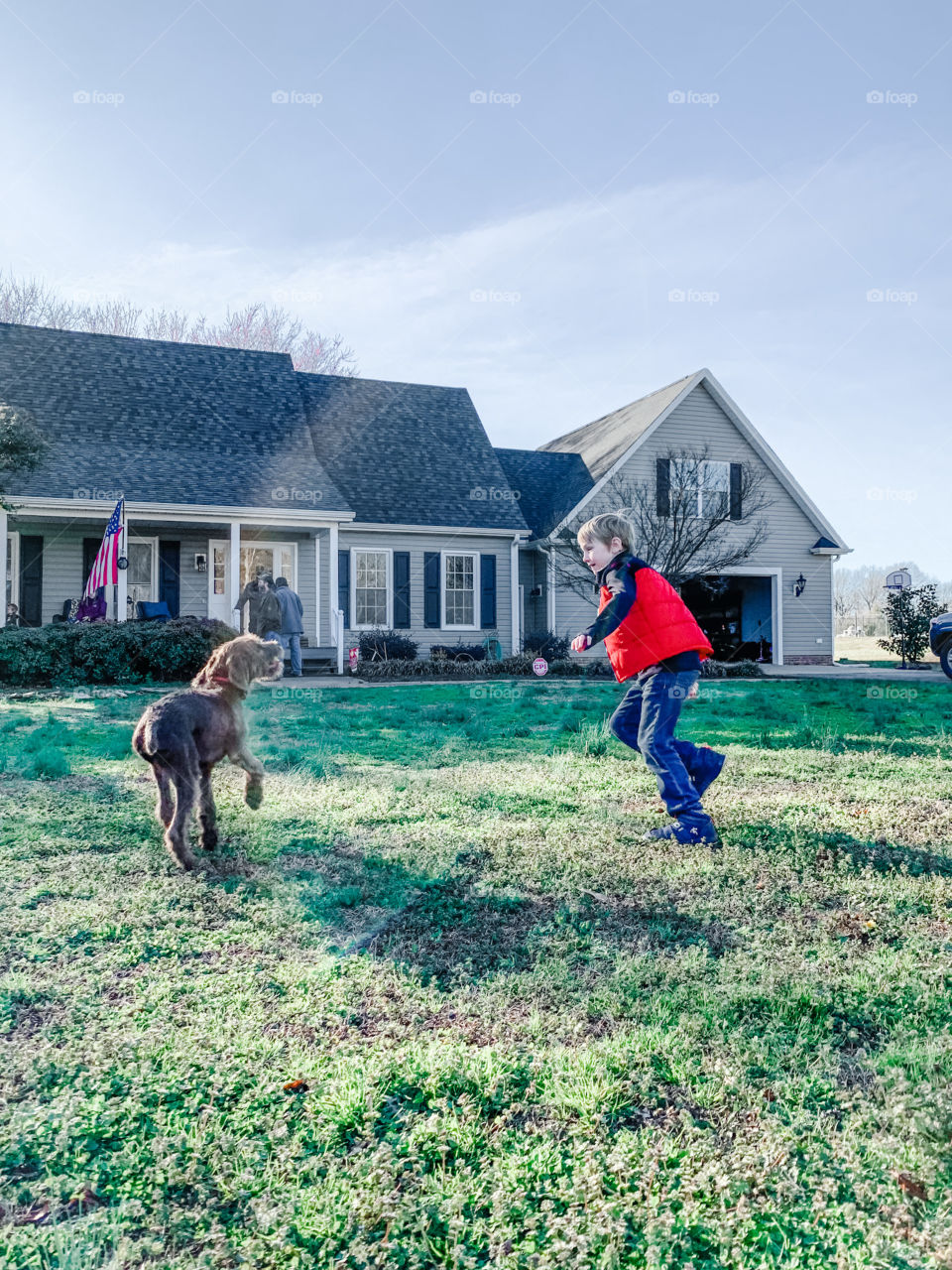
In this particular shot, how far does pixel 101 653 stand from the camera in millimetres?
13711

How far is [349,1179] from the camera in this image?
1889 millimetres

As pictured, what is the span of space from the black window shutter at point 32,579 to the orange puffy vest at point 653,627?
51.0 feet

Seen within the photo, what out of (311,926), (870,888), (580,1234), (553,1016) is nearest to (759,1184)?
(580,1234)

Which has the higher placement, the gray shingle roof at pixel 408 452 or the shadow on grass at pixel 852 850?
the gray shingle roof at pixel 408 452

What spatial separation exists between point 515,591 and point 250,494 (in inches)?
250

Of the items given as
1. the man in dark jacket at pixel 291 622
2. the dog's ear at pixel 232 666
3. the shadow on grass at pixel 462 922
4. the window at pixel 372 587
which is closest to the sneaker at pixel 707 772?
the shadow on grass at pixel 462 922

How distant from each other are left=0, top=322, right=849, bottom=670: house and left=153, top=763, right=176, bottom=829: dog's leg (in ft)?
42.5

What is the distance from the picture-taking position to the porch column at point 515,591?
20.5 m

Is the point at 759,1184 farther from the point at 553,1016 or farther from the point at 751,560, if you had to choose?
the point at 751,560

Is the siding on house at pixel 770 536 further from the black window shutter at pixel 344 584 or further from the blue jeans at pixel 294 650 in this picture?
the blue jeans at pixel 294 650

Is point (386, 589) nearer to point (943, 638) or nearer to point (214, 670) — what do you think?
point (943, 638)

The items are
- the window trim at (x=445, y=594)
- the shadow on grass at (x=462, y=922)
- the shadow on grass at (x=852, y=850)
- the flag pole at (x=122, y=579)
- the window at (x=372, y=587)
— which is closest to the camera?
the shadow on grass at (x=462, y=922)

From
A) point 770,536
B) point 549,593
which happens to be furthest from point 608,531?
point 770,536

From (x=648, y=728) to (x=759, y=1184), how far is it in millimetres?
2928
